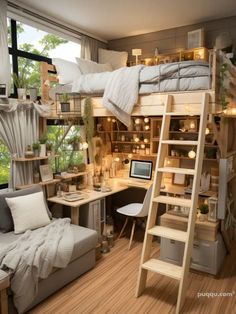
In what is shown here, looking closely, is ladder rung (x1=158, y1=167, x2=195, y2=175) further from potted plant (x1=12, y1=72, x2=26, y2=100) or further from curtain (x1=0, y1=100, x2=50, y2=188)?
potted plant (x1=12, y1=72, x2=26, y2=100)

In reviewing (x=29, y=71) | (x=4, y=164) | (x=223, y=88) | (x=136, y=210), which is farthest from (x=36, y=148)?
(x=223, y=88)

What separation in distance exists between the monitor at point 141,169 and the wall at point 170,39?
6.01 ft

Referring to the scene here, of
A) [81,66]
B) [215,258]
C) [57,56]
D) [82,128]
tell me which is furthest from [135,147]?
[215,258]

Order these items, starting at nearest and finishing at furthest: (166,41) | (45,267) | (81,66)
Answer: (45,267), (81,66), (166,41)

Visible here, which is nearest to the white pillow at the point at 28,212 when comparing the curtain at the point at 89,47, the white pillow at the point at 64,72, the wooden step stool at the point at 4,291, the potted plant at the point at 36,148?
the potted plant at the point at 36,148

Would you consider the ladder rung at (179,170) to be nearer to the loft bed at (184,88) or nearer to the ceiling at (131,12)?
the loft bed at (184,88)

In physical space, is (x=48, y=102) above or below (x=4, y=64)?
below

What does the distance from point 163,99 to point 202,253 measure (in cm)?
174

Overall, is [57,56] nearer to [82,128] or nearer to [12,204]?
[82,128]

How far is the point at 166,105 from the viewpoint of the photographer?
8.96 feet

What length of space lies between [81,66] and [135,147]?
1563 mm

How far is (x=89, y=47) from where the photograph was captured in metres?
4.52

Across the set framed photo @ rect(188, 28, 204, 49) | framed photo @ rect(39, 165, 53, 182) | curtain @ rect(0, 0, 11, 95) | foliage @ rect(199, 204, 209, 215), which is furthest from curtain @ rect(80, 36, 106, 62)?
foliage @ rect(199, 204, 209, 215)

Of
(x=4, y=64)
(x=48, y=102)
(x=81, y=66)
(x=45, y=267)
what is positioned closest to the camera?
(x=45, y=267)
